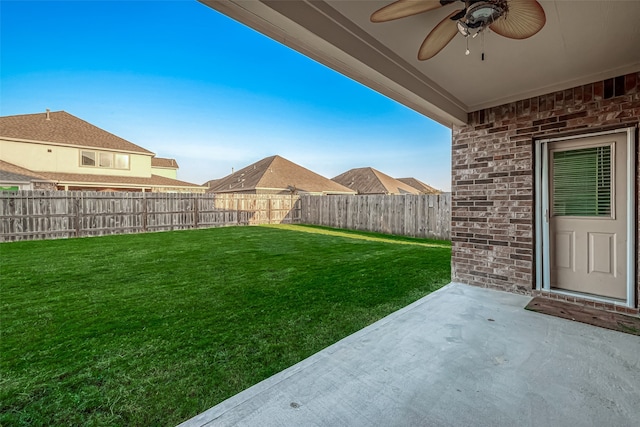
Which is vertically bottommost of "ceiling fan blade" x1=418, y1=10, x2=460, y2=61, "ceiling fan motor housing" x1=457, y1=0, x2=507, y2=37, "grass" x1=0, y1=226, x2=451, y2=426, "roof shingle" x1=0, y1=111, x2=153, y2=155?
"grass" x1=0, y1=226, x2=451, y2=426

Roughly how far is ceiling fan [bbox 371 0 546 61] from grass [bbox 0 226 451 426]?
240cm

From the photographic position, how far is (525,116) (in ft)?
11.4

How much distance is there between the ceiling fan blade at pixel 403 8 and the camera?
1.64 m

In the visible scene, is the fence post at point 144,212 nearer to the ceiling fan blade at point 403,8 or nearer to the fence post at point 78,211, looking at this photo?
the fence post at point 78,211

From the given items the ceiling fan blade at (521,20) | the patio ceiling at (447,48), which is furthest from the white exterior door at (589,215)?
the ceiling fan blade at (521,20)

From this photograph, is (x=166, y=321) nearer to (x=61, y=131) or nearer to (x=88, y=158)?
(x=88, y=158)

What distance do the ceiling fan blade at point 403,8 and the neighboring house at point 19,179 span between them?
1476 cm

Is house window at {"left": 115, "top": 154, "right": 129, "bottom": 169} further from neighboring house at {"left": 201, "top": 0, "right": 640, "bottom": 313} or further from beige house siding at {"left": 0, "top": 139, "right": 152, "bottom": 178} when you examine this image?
neighboring house at {"left": 201, "top": 0, "right": 640, "bottom": 313}

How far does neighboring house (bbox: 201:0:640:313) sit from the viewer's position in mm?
1969

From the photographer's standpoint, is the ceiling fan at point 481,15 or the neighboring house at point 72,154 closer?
the ceiling fan at point 481,15

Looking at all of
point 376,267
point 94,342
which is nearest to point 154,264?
point 94,342

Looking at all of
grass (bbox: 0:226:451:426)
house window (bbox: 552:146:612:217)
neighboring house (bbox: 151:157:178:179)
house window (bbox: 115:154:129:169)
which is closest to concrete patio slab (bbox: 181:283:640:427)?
grass (bbox: 0:226:451:426)

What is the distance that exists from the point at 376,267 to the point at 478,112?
2.83m

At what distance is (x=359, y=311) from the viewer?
303 cm
